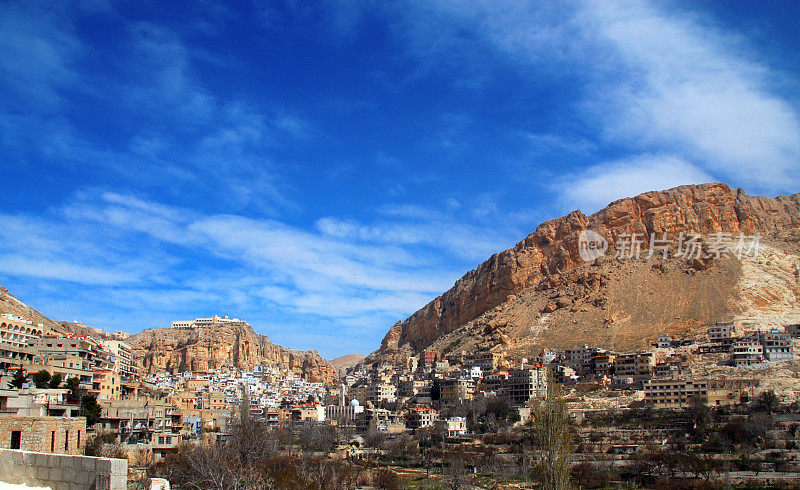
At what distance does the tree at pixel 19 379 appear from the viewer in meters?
28.3

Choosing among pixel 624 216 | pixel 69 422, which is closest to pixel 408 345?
pixel 624 216

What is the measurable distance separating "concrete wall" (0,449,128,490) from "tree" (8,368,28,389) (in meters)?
20.2

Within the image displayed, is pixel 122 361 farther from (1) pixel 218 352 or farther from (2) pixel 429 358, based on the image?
(1) pixel 218 352

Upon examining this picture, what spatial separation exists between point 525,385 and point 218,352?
7021 centimetres

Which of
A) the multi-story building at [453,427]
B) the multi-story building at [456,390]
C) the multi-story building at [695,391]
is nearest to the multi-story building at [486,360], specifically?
the multi-story building at [456,390]

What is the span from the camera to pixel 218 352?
13012cm

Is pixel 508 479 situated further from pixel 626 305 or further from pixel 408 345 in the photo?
pixel 408 345

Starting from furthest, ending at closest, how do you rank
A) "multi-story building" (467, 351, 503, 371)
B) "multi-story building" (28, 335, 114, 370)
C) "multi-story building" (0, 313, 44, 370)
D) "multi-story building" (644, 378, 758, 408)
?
"multi-story building" (467, 351, 503, 371) < "multi-story building" (644, 378, 758, 408) < "multi-story building" (28, 335, 114, 370) < "multi-story building" (0, 313, 44, 370)

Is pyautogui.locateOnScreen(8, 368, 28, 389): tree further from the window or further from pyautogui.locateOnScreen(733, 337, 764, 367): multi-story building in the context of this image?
pyautogui.locateOnScreen(733, 337, 764, 367): multi-story building

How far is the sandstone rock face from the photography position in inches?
4904

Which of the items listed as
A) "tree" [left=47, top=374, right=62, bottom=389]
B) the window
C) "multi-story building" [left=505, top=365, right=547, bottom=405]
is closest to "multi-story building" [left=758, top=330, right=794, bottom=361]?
"multi-story building" [left=505, top=365, right=547, bottom=405]

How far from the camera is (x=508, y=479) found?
4716 cm

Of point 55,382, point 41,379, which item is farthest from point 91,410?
point 41,379

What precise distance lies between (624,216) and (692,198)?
1220 cm
